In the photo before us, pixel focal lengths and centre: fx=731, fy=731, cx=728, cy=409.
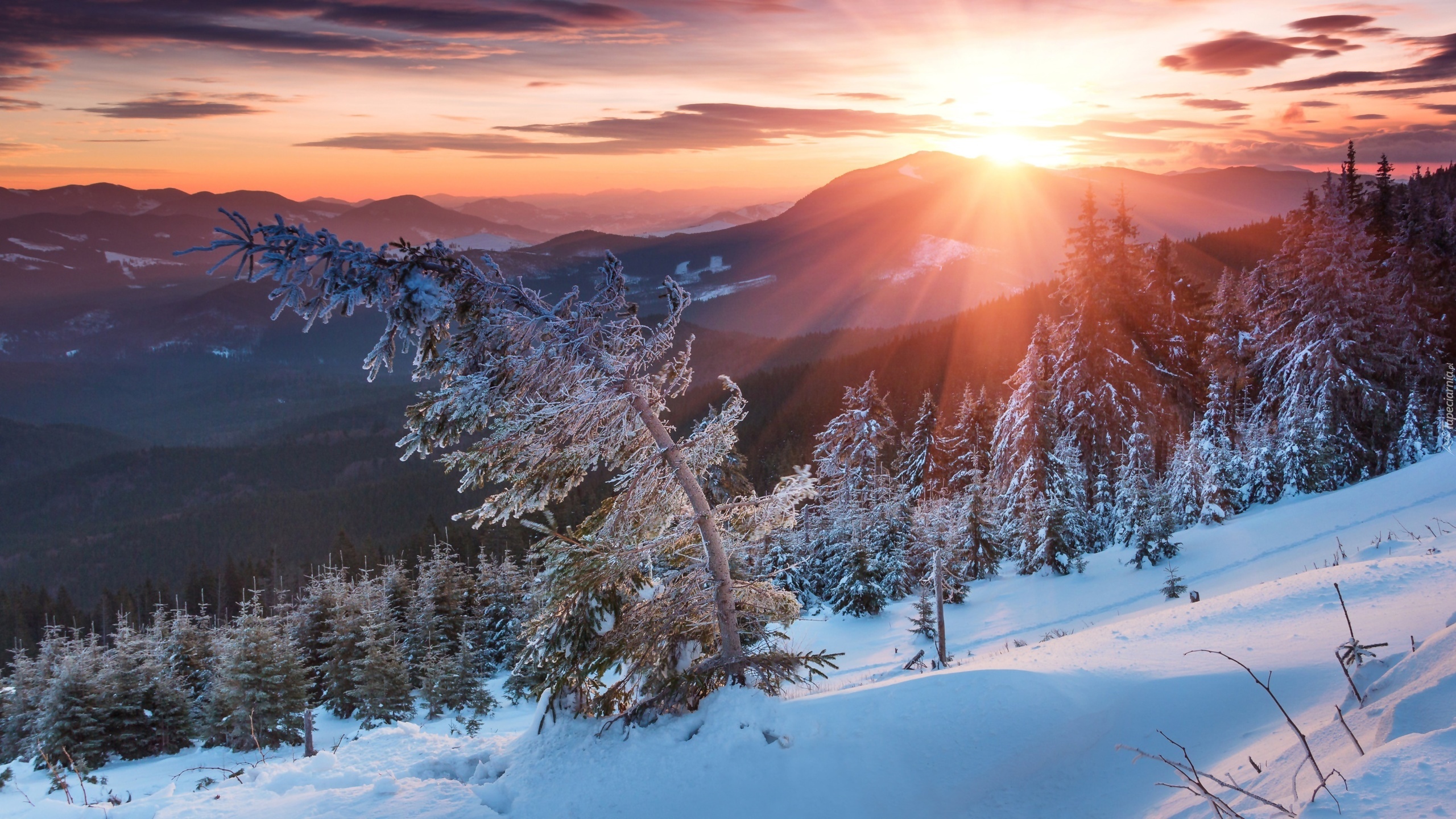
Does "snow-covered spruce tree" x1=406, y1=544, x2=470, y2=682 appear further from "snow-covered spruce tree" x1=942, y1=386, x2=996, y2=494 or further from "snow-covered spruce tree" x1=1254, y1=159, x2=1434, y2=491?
"snow-covered spruce tree" x1=1254, y1=159, x2=1434, y2=491

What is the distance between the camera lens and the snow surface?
4004 millimetres

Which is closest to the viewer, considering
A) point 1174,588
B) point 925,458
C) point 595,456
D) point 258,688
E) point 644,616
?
point 595,456

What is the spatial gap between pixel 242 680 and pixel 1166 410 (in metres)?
37.7

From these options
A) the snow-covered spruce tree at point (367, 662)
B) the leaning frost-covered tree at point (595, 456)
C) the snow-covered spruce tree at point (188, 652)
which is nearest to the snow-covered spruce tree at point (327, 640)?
the snow-covered spruce tree at point (367, 662)

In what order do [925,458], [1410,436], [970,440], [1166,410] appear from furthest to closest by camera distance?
[925,458], [970,440], [1166,410], [1410,436]

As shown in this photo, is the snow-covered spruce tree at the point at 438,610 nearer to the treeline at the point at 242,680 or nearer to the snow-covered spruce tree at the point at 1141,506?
the treeline at the point at 242,680

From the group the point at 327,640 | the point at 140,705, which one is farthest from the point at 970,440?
the point at 140,705

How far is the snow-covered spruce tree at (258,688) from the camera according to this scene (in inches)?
1125

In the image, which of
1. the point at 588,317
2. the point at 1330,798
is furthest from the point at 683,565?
the point at 1330,798

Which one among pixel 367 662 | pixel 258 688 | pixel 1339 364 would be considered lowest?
pixel 258 688

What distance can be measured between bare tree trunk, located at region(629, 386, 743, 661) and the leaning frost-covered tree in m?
0.02

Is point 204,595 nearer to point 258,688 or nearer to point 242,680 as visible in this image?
point 258,688

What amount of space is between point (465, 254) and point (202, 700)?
125 feet

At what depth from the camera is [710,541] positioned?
8500 millimetres
